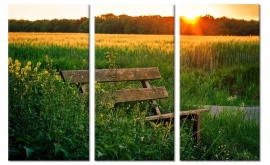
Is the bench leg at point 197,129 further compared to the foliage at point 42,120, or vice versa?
the bench leg at point 197,129

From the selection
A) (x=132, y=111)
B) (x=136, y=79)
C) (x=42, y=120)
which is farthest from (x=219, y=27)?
(x=42, y=120)

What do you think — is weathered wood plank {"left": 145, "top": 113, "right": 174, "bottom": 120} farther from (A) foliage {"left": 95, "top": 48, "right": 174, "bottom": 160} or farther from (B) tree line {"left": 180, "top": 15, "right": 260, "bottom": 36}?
(B) tree line {"left": 180, "top": 15, "right": 260, "bottom": 36}

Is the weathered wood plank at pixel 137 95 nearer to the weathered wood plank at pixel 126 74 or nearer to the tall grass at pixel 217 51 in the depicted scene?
the weathered wood plank at pixel 126 74

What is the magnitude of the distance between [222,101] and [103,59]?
125cm

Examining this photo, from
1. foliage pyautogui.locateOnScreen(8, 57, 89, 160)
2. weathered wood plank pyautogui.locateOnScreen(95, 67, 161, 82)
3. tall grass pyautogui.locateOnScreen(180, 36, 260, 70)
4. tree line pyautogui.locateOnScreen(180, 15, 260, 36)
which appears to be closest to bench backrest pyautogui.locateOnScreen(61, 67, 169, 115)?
weathered wood plank pyautogui.locateOnScreen(95, 67, 161, 82)

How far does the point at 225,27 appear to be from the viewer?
3875 cm

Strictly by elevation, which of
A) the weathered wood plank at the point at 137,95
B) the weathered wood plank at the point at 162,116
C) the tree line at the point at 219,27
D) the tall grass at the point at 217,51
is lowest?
the weathered wood plank at the point at 162,116

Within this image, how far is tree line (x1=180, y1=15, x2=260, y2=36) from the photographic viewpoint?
38656 mm

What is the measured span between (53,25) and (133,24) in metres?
0.79

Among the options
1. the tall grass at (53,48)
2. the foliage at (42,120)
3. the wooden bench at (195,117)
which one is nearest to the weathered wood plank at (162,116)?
the wooden bench at (195,117)

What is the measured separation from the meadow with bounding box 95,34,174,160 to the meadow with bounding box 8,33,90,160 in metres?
0.15

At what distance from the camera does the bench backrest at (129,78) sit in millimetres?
38750
